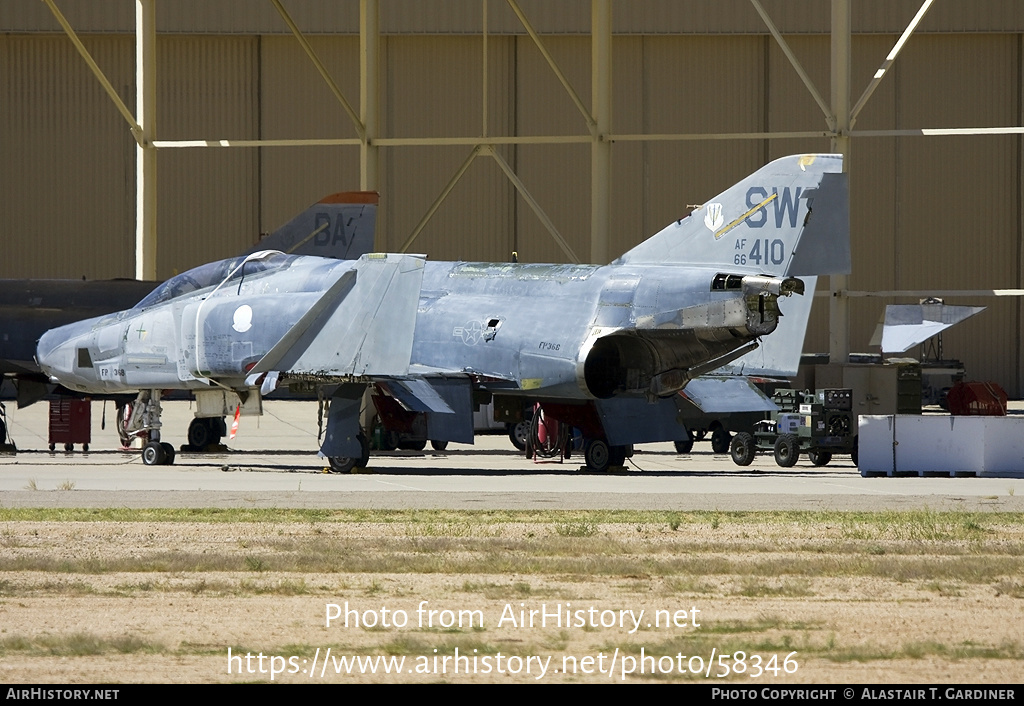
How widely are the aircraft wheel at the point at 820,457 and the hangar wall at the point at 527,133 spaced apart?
73.4 feet

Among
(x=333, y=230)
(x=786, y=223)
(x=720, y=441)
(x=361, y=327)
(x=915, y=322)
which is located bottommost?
(x=720, y=441)

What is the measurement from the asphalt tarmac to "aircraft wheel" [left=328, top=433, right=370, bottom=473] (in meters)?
0.40

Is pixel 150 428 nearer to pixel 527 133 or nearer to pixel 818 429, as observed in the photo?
pixel 818 429

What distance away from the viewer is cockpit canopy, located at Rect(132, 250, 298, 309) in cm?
2170

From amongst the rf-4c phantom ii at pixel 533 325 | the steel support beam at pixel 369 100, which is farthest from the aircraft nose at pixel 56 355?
the steel support beam at pixel 369 100

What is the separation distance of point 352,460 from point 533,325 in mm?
3395

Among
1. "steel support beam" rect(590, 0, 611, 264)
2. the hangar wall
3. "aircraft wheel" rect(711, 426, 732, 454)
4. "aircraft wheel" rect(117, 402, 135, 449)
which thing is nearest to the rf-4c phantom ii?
"aircraft wheel" rect(117, 402, 135, 449)

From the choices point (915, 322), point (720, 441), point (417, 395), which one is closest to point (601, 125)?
point (720, 441)

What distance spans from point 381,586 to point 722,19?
122 ft

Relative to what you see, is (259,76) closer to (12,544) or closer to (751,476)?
(751,476)

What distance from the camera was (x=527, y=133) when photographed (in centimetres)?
4494

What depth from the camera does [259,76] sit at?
4456 centimetres

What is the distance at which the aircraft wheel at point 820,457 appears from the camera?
22.8 m

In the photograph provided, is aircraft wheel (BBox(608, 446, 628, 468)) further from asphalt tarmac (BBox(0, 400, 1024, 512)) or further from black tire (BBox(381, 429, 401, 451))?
black tire (BBox(381, 429, 401, 451))
